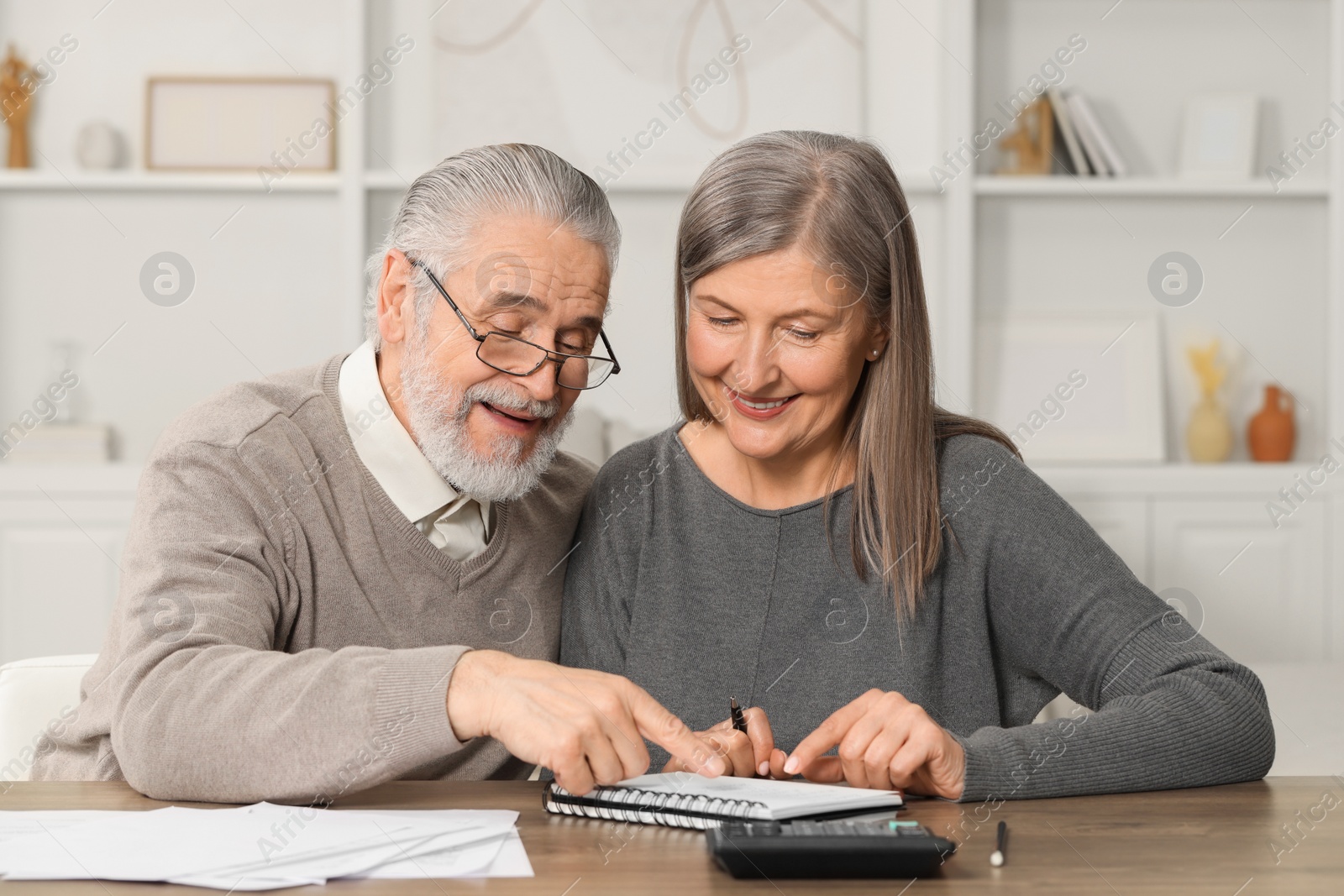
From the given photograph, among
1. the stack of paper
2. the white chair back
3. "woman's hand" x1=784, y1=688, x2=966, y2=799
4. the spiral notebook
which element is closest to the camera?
the stack of paper

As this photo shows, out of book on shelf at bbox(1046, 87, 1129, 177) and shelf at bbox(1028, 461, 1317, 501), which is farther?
book on shelf at bbox(1046, 87, 1129, 177)

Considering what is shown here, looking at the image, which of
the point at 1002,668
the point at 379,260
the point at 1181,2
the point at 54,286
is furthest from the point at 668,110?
the point at 1002,668

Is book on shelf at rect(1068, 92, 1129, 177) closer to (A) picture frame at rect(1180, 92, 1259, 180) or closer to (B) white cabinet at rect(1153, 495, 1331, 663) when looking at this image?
(A) picture frame at rect(1180, 92, 1259, 180)

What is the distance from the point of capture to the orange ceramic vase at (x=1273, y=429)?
3725 millimetres

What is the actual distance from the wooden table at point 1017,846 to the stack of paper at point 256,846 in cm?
2

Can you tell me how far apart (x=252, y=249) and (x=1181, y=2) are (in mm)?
2935

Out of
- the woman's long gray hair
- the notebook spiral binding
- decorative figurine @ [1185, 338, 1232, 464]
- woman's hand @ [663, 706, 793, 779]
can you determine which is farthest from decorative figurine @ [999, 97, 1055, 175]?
the notebook spiral binding

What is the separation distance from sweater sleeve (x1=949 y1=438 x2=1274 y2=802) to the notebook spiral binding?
0.28m

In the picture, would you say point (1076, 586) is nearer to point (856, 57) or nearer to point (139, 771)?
point (139, 771)

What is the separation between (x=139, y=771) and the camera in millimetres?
1139

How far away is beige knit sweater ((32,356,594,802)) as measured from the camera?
3.66 feet

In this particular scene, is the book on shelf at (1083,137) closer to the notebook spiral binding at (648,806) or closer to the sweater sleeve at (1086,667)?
the sweater sleeve at (1086,667)

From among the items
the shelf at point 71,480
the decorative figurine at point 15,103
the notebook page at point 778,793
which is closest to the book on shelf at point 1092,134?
the shelf at point 71,480

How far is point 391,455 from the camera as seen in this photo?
158 cm
